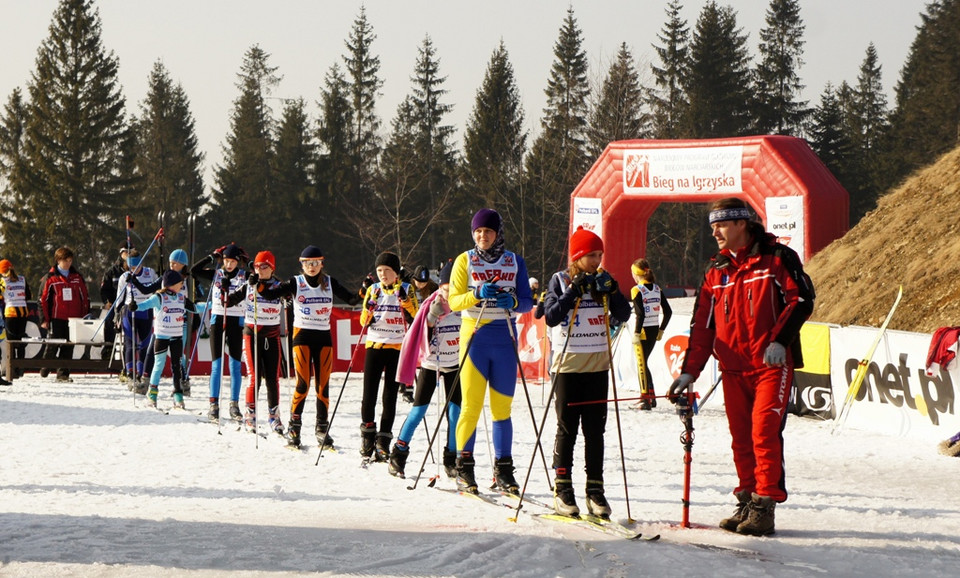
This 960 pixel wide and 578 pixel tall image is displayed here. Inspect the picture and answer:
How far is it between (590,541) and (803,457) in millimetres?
5229

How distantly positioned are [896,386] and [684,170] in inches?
634

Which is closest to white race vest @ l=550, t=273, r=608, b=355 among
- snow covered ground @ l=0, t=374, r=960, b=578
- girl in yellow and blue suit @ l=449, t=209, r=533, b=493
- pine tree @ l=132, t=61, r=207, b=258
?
girl in yellow and blue suit @ l=449, t=209, r=533, b=493

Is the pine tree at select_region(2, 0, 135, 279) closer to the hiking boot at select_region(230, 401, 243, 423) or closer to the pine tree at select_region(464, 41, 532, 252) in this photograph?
the pine tree at select_region(464, 41, 532, 252)

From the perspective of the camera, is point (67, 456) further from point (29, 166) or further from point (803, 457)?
point (29, 166)

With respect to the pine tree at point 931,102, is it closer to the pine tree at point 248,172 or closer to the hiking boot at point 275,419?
the pine tree at point 248,172

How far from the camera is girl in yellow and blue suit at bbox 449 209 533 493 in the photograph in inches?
305

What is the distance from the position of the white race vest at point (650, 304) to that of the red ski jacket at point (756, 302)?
764 centimetres

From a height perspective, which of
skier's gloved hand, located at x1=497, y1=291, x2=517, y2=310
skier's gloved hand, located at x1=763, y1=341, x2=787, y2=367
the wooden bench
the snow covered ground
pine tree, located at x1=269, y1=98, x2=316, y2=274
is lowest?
the snow covered ground

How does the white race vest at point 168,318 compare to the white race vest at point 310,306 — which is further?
the white race vest at point 168,318

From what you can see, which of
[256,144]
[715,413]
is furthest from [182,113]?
[715,413]

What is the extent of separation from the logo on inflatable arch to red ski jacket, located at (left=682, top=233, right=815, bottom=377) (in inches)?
387

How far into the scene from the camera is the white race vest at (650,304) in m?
14.5

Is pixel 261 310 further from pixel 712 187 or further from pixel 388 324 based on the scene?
pixel 712 187

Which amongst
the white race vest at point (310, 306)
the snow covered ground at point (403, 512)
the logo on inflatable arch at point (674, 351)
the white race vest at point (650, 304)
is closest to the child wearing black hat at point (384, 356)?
the snow covered ground at point (403, 512)
